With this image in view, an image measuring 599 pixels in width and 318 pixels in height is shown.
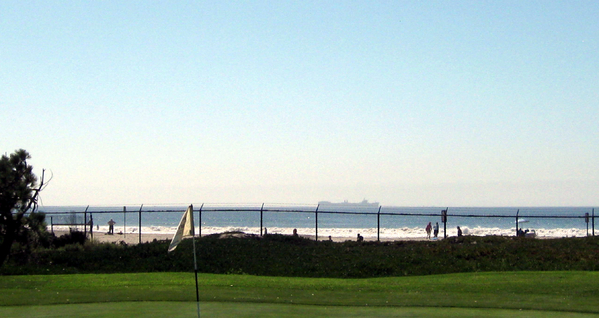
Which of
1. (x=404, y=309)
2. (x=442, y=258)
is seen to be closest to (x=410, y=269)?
(x=442, y=258)

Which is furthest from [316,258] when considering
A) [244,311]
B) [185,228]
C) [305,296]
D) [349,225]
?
[349,225]

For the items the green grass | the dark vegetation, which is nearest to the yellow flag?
the green grass

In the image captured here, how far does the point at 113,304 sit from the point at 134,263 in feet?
32.0

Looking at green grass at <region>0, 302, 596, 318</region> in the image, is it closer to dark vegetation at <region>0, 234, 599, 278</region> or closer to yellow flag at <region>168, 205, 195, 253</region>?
yellow flag at <region>168, 205, 195, 253</region>

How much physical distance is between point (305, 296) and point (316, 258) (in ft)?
27.6

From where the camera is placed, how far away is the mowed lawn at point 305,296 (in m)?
11.7

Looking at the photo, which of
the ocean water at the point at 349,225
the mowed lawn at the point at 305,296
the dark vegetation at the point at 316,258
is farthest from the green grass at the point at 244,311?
the ocean water at the point at 349,225

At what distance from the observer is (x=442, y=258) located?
72.4 ft

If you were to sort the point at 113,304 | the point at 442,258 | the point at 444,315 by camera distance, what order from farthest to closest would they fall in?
the point at 442,258 < the point at 113,304 < the point at 444,315

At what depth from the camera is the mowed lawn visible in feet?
38.3

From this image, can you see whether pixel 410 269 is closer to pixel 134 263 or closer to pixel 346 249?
pixel 346 249

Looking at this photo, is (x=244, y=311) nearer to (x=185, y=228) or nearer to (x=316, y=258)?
(x=185, y=228)

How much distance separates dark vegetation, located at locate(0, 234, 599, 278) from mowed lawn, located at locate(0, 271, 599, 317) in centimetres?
243

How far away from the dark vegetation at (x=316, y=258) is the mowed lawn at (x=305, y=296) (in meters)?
2.43
